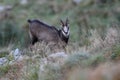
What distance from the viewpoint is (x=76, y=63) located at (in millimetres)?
12148

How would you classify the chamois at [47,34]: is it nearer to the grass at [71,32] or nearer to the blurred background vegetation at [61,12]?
the grass at [71,32]

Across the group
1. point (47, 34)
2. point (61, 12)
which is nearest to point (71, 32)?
point (61, 12)

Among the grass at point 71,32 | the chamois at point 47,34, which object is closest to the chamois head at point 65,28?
the chamois at point 47,34

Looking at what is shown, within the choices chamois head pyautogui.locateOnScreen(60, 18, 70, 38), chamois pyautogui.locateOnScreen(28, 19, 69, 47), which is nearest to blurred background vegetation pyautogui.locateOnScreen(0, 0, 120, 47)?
chamois pyautogui.locateOnScreen(28, 19, 69, 47)

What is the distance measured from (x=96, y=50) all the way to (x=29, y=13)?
64.2 ft

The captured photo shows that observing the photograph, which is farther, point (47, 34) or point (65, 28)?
point (47, 34)

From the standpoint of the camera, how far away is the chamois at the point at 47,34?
57.1 ft

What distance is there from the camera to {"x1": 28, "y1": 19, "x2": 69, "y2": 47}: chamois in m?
17.4

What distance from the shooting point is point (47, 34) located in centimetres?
1786

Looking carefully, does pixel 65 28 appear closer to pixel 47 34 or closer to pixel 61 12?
pixel 47 34

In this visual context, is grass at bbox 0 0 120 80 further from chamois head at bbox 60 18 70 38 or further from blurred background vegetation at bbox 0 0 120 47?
chamois head at bbox 60 18 70 38

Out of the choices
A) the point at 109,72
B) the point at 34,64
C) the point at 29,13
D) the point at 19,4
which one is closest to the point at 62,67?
the point at 34,64

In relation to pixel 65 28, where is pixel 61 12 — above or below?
below

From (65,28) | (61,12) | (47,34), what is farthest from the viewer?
(61,12)
